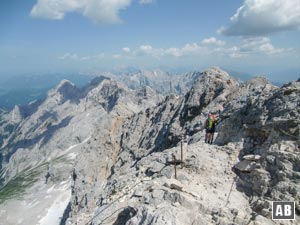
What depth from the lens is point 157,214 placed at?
17.5 meters

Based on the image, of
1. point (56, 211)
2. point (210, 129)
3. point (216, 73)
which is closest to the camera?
point (210, 129)

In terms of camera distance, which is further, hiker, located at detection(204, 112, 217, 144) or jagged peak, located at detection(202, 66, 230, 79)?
jagged peak, located at detection(202, 66, 230, 79)

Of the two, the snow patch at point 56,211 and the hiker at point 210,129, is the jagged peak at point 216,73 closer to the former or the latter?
the hiker at point 210,129

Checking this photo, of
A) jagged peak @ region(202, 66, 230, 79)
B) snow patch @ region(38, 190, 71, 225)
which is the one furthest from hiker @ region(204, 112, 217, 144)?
snow patch @ region(38, 190, 71, 225)

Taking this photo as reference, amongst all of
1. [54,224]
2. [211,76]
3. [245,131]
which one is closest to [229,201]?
[245,131]

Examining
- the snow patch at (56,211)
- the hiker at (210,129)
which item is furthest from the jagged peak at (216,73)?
the snow patch at (56,211)

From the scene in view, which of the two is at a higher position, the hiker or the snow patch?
the hiker

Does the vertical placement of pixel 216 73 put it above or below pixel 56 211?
above

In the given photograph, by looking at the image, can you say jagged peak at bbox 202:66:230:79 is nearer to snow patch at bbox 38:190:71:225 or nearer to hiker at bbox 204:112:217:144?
hiker at bbox 204:112:217:144

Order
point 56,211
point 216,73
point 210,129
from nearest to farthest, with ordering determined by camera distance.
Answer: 1. point 210,129
2. point 216,73
3. point 56,211

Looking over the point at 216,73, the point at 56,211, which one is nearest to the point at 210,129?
the point at 216,73

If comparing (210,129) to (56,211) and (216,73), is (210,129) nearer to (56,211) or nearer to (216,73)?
(216,73)

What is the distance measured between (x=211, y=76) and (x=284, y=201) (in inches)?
2201

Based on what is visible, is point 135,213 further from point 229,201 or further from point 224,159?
point 224,159
